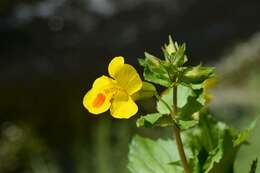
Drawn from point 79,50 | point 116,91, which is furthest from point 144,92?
point 79,50

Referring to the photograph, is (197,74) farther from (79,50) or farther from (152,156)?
(79,50)

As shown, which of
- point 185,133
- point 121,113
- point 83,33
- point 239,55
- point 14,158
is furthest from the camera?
point 83,33

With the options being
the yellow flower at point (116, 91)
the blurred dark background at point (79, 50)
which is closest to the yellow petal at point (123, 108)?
the yellow flower at point (116, 91)

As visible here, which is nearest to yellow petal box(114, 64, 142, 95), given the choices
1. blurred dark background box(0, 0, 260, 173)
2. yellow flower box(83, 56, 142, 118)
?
yellow flower box(83, 56, 142, 118)

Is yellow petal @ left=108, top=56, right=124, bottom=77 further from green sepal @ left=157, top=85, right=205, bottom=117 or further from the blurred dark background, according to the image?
the blurred dark background

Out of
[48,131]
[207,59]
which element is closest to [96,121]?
[48,131]

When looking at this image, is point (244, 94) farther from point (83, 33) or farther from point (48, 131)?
point (83, 33)
